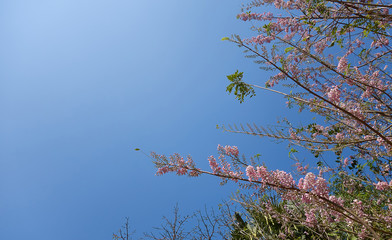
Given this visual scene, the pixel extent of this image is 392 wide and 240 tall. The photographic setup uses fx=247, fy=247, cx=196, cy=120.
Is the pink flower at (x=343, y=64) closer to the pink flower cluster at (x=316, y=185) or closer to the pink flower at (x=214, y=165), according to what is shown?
the pink flower cluster at (x=316, y=185)

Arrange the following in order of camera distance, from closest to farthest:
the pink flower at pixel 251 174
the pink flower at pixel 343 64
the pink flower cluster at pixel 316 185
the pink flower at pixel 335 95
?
the pink flower cluster at pixel 316 185 → the pink flower at pixel 335 95 → the pink flower at pixel 251 174 → the pink flower at pixel 343 64

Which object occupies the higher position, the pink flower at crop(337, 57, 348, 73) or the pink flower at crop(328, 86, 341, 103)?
the pink flower at crop(337, 57, 348, 73)

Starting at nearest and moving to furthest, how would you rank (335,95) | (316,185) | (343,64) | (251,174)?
(316,185), (335,95), (251,174), (343,64)

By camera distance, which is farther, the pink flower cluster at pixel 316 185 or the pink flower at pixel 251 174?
the pink flower at pixel 251 174

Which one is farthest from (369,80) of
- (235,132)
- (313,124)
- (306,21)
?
(235,132)

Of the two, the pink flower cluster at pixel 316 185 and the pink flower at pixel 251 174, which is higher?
the pink flower at pixel 251 174

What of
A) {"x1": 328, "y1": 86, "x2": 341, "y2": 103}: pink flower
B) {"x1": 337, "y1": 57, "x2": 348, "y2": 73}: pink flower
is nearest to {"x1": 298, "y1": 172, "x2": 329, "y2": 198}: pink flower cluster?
{"x1": 328, "y1": 86, "x2": 341, "y2": 103}: pink flower

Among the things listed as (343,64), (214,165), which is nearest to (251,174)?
(214,165)

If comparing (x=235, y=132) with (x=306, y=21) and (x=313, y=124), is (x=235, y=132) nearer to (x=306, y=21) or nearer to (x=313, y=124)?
(x=306, y=21)

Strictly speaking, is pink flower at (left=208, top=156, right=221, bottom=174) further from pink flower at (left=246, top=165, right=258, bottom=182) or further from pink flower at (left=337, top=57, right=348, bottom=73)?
pink flower at (left=337, top=57, right=348, bottom=73)

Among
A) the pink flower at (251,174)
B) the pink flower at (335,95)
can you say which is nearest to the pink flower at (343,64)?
the pink flower at (335,95)

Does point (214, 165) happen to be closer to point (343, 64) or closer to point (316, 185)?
point (316, 185)

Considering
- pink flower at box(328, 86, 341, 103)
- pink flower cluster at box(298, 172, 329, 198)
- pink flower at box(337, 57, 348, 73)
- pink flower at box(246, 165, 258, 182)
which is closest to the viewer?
pink flower cluster at box(298, 172, 329, 198)

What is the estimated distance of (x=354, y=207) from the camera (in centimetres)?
235
